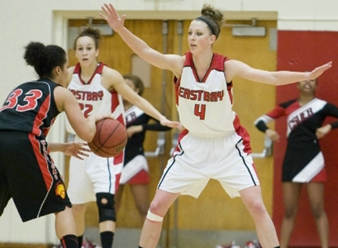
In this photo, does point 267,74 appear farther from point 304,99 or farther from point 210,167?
point 304,99

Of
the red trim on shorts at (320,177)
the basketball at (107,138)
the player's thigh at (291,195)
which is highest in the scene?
the basketball at (107,138)

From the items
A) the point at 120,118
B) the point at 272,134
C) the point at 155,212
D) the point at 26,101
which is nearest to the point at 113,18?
the point at 26,101

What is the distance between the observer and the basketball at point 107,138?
212 inches

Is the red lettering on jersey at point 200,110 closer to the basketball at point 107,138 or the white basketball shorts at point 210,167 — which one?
the white basketball shorts at point 210,167

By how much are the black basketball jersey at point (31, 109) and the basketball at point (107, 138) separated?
545 mm

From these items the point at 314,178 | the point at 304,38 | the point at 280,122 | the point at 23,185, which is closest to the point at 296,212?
the point at 314,178

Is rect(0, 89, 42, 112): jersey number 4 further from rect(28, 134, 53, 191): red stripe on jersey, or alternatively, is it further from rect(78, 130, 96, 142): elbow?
rect(78, 130, 96, 142): elbow

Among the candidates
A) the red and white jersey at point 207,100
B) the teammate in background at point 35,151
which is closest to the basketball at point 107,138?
the teammate in background at point 35,151

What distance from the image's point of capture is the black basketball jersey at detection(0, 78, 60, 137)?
477cm

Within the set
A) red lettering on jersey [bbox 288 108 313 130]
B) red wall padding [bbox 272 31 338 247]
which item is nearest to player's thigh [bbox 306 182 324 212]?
red wall padding [bbox 272 31 338 247]

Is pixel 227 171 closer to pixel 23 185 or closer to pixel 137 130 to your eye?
pixel 23 185

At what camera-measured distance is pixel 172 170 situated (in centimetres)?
→ 525

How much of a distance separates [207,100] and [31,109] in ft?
4.14

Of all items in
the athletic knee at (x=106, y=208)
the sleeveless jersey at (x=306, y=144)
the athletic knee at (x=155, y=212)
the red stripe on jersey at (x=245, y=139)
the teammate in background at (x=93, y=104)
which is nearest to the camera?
the athletic knee at (x=155, y=212)
